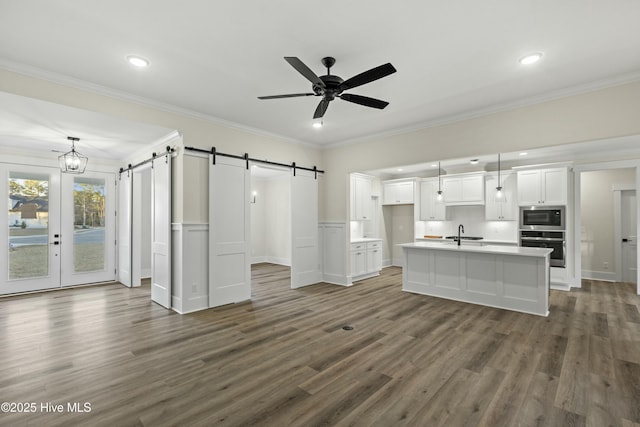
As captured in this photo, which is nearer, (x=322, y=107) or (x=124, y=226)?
(x=322, y=107)

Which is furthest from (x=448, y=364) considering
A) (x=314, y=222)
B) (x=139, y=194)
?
(x=139, y=194)

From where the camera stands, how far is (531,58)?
3.03m

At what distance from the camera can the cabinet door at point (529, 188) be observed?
630 cm

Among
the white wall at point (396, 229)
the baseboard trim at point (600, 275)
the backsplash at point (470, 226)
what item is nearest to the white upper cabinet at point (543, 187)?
the backsplash at point (470, 226)

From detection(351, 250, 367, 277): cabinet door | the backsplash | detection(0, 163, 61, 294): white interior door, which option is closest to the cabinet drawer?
detection(351, 250, 367, 277): cabinet door

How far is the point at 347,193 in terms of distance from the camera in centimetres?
638

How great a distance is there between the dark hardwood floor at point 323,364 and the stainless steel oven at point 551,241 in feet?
4.27

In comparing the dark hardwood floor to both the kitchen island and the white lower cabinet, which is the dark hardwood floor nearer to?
the kitchen island

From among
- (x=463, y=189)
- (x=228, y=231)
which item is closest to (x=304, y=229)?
(x=228, y=231)

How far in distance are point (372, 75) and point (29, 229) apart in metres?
7.00

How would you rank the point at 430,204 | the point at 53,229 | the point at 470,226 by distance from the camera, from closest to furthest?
the point at 53,229 → the point at 470,226 → the point at 430,204

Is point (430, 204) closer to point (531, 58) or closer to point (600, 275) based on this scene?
point (600, 275)

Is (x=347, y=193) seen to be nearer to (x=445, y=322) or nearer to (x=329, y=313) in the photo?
(x=329, y=313)

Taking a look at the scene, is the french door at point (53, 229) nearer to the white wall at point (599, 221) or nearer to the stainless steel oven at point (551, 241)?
the stainless steel oven at point (551, 241)
